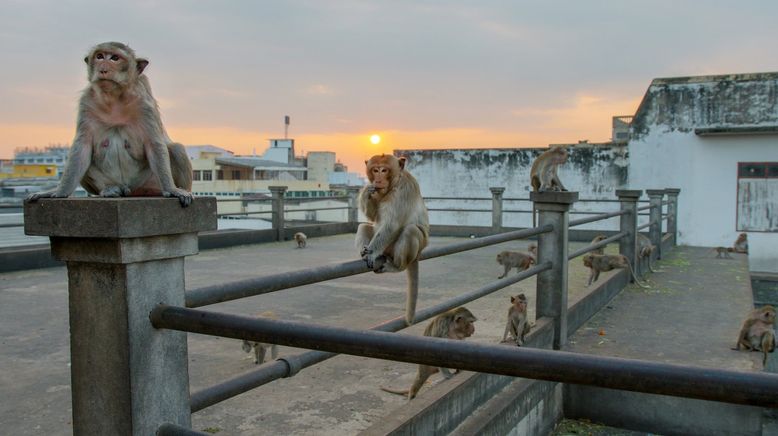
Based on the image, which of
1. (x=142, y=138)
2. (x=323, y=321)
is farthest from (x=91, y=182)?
(x=323, y=321)

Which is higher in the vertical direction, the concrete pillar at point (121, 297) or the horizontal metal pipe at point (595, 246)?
the concrete pillar at point (121, 297)

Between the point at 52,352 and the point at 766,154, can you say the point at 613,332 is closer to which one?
the point at 52,352

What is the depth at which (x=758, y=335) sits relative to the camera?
609 cm

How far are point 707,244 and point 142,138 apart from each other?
62.2 ft

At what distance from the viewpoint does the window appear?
1816 cm

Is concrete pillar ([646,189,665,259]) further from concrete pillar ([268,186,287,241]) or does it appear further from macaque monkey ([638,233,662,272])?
concrete pillar ([268,186,287,241])

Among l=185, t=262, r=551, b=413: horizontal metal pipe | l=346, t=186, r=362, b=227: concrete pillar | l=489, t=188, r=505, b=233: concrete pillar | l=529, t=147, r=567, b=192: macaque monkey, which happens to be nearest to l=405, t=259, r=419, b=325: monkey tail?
l=185, t=262, r=551, b=413: horizontal metal pipe

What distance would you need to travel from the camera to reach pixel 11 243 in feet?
41.7

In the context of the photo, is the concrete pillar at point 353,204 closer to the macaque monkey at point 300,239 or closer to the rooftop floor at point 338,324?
the macaque monkey at point 300,239

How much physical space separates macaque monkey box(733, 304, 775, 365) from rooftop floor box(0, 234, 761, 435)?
14cm

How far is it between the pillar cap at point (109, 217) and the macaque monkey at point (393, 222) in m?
1.58

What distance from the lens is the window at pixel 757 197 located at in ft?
59.6

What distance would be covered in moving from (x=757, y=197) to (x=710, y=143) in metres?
2.00

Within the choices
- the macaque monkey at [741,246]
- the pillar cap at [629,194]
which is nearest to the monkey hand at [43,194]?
the pillar cap at [629,194]
